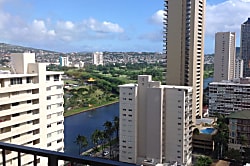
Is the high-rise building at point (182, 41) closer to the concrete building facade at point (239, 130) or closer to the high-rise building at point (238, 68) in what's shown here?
the concrete building facade at point (239, 130)

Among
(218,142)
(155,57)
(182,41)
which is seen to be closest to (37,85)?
(218,142)

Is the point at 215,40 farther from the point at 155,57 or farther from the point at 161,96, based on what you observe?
the point at 155,57

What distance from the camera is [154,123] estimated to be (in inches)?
326

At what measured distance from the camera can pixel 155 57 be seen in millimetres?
43406

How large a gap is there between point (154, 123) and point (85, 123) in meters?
7.49

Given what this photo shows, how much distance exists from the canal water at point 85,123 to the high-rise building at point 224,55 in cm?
831

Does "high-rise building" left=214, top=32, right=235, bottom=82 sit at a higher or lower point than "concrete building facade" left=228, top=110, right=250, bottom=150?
higher

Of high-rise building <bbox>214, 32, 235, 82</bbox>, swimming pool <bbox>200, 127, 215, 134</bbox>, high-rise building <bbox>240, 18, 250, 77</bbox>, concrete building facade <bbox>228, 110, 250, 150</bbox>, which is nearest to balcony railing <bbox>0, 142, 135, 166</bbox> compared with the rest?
concrete building facade <bbox>228, 110, 250, 150</bbox>

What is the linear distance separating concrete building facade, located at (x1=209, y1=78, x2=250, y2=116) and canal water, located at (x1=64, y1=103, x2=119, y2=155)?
5.77 metres

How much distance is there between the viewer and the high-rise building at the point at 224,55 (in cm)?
2003

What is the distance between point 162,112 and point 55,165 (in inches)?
303

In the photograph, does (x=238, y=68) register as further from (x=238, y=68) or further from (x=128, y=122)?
(x=128, y=122)

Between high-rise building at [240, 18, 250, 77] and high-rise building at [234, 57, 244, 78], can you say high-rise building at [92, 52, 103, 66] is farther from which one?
high-rise building at [234, 57, 244, 78]

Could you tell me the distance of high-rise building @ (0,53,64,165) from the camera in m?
4.69
